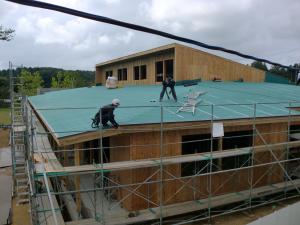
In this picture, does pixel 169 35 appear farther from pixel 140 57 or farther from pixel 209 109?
pixel 140 57

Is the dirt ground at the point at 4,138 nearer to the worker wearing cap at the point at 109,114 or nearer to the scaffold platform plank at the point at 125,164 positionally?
the scaffold platform plank at the point at 125,164

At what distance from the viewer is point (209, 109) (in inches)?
472

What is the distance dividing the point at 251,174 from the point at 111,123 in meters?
5.40

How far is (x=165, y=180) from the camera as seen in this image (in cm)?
987

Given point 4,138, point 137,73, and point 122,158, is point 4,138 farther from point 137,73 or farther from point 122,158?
point 122,158

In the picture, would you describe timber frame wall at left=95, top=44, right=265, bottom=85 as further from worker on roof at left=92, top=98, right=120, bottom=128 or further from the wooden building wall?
worker on roof at left=92, top=98, right=120, bottom=128

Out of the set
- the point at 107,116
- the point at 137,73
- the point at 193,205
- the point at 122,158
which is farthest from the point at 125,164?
the point at 137,73

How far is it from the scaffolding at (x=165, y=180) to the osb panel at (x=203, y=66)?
566 centimetres

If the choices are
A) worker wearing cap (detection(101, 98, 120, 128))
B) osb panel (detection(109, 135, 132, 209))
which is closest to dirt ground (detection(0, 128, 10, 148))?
osb panel (detection(109, 135, 132, 209))

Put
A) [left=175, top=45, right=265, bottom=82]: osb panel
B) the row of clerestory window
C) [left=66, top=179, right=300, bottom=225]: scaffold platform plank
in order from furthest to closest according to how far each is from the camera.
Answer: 1. the row of clerestory window
2. [left=175, top=45, right=265, bottom=82]: osb panel
3. [left=66, top=179, right=300, bottom=225]: scaffold platform plank

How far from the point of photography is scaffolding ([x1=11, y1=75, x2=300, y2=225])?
9672 mm

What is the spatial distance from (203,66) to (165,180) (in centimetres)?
1006

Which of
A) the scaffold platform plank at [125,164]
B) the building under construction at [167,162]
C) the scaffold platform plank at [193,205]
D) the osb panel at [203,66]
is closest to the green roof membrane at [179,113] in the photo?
the building under construction at [167,162]

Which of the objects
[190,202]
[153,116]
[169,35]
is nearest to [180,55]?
[153,116]
